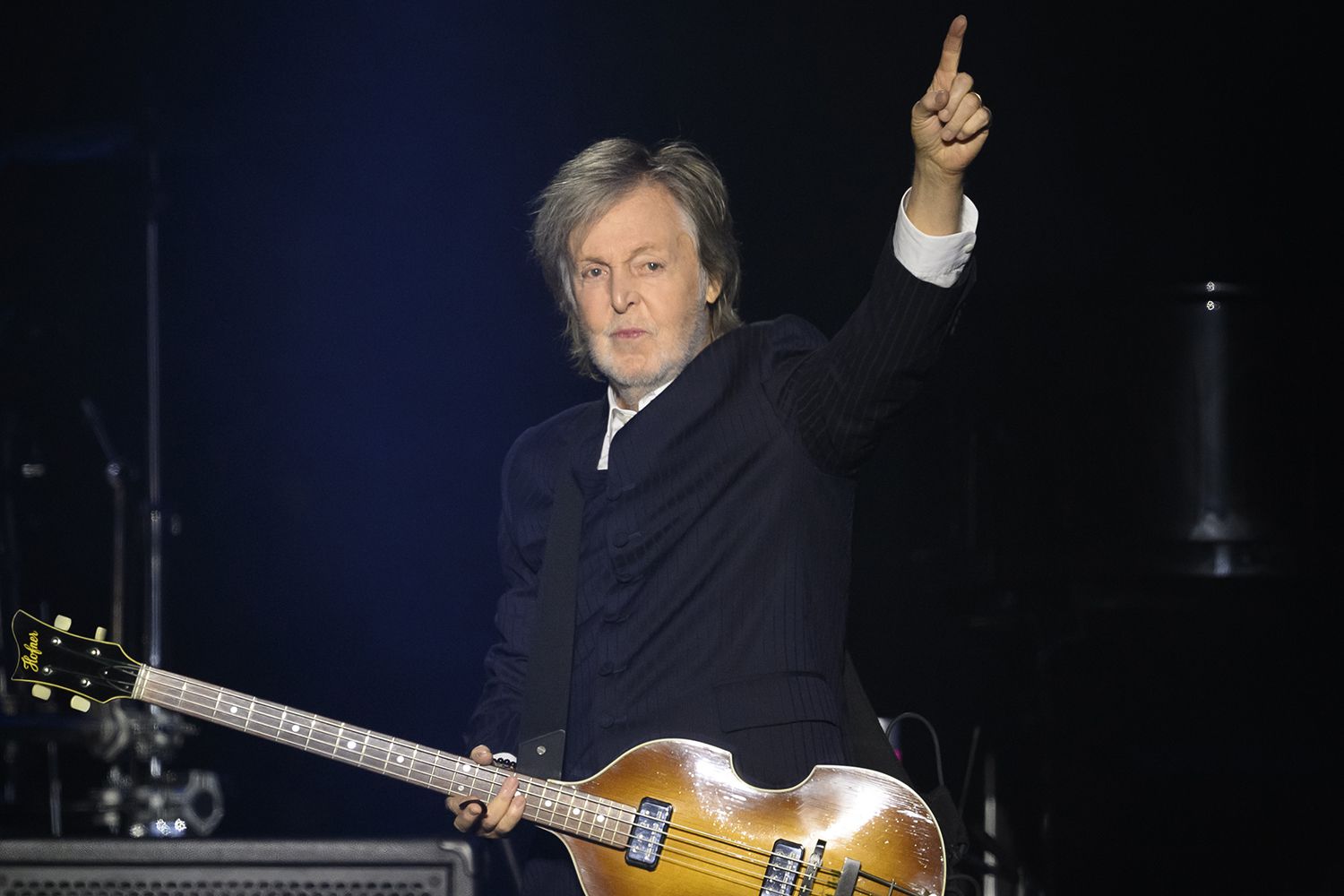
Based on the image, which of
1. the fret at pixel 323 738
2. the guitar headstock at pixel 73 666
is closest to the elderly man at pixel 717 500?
the fret at pixel 323 738

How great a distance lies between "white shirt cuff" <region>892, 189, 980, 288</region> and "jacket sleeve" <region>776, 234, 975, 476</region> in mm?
12

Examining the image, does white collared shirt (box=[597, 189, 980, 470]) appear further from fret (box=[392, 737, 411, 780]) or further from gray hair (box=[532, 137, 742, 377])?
fret (box=[392, 737, 411, 780])

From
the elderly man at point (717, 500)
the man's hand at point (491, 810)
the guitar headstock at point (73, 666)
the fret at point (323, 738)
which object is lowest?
Result: the man's hand at point (491, 810)

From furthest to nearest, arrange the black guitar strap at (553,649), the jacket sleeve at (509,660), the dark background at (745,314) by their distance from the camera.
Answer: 1. the dark background at (745,314)
2. the jacket sleeve at (509,660)
3. the black guitar strap at (553,649)

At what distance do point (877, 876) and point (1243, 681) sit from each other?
304 cm

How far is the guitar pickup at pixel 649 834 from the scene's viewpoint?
2.30 m

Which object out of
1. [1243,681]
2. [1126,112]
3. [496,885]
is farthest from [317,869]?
[1126,112]

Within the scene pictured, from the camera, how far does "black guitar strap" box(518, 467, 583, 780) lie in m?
2.51

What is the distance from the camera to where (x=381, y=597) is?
18.1ft

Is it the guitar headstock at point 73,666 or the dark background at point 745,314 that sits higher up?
the dark background at point 745,314

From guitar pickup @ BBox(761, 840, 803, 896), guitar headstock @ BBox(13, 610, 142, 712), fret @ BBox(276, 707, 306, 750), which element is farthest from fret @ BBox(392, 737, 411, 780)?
guitar pickup @ BBox(761, 840, 803, 896)

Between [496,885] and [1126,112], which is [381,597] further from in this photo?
[1126,112]

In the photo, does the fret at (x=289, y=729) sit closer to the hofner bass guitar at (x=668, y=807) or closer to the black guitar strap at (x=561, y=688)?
the hofner bass guitar at (x=668, y=807)

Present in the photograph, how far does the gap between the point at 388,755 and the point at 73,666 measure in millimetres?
523
